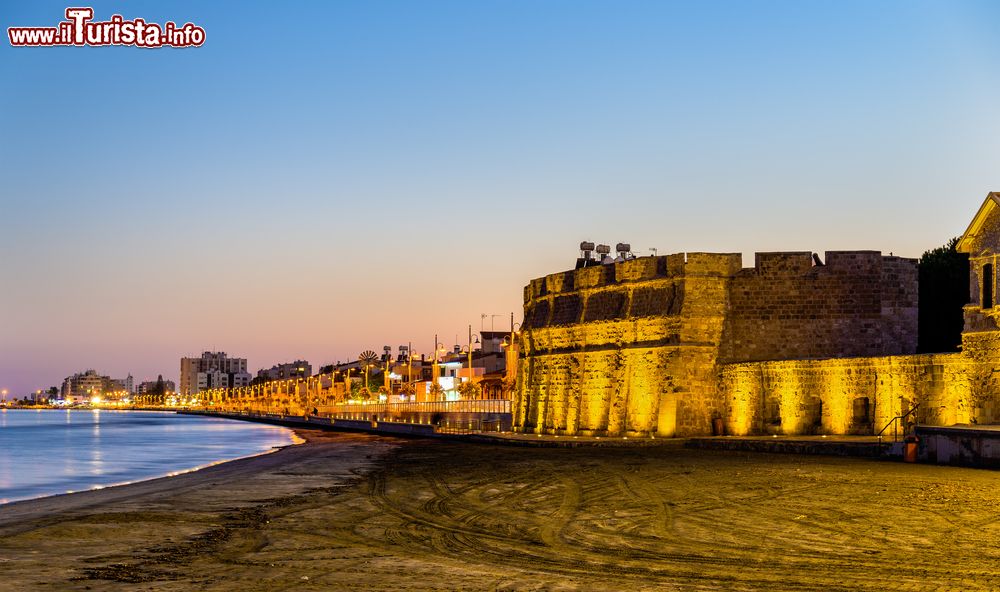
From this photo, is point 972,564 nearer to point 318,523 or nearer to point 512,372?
point 318,523

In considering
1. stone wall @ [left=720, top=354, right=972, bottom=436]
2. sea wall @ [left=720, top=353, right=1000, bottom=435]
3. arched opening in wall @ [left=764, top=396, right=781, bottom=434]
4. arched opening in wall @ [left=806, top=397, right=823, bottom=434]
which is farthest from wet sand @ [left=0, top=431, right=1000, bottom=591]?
arched opening in wall @ [left=764, top=396, right=781, bottom=434]

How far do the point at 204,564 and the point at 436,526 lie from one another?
12.3 ft

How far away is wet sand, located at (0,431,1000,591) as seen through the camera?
34.3ft

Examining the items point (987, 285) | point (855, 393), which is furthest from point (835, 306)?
point (987, 285)

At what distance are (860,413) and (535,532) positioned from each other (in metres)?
19.8

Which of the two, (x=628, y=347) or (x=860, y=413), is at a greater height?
(x=628, y=347)

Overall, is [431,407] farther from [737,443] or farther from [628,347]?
[737,443]

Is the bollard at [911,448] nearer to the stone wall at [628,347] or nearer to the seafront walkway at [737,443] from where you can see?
the seafront walkway at [737,443]

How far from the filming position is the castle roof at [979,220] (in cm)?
2698

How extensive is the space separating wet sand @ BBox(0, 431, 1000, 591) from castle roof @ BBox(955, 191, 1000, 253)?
25.4 ft

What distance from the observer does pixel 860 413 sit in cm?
3077

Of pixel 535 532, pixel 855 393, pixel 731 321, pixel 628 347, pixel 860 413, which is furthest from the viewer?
pixel 628 347

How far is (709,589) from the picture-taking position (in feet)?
31.8

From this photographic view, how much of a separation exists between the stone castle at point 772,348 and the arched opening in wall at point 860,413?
0.10 ft
